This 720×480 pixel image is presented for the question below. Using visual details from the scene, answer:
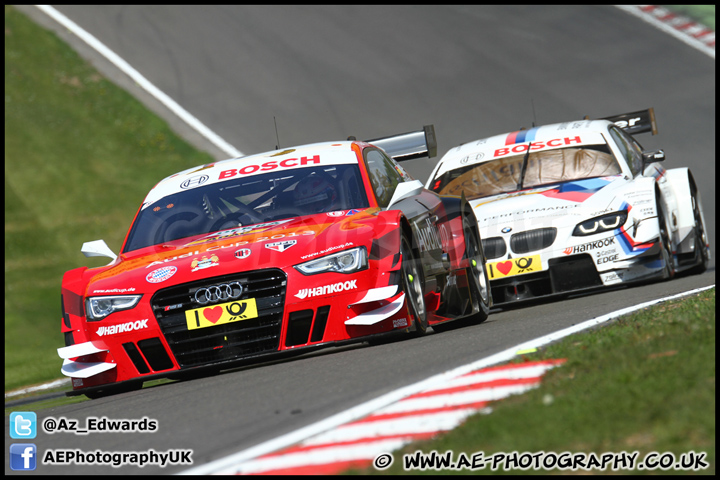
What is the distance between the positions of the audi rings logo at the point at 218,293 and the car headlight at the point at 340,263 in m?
0.39

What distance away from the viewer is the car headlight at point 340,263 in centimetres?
645

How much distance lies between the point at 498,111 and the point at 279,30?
7.67 m

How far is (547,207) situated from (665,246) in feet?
3.78

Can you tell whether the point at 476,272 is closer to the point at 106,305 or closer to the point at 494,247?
the point at 494,247

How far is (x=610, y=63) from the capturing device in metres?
23.6

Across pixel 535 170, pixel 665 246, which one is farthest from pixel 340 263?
pixel 535 170

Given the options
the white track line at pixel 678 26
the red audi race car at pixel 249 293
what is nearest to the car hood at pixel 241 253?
the red audi race car at pixel 249 293

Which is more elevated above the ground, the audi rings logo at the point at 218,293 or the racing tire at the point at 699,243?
the audi rings logo at the point at 218,293

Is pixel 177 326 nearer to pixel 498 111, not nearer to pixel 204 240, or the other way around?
pixel 204 240

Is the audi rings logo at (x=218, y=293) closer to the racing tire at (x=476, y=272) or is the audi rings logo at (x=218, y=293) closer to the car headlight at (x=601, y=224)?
the racing tire at (x=476, y=272)

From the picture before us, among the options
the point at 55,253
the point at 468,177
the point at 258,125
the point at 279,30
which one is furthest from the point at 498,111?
the point at 468,177

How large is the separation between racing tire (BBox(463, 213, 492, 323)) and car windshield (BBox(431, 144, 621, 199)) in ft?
4.39

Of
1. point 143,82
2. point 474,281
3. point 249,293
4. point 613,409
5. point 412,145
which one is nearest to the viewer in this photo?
point 613,409

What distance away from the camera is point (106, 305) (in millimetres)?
6617
